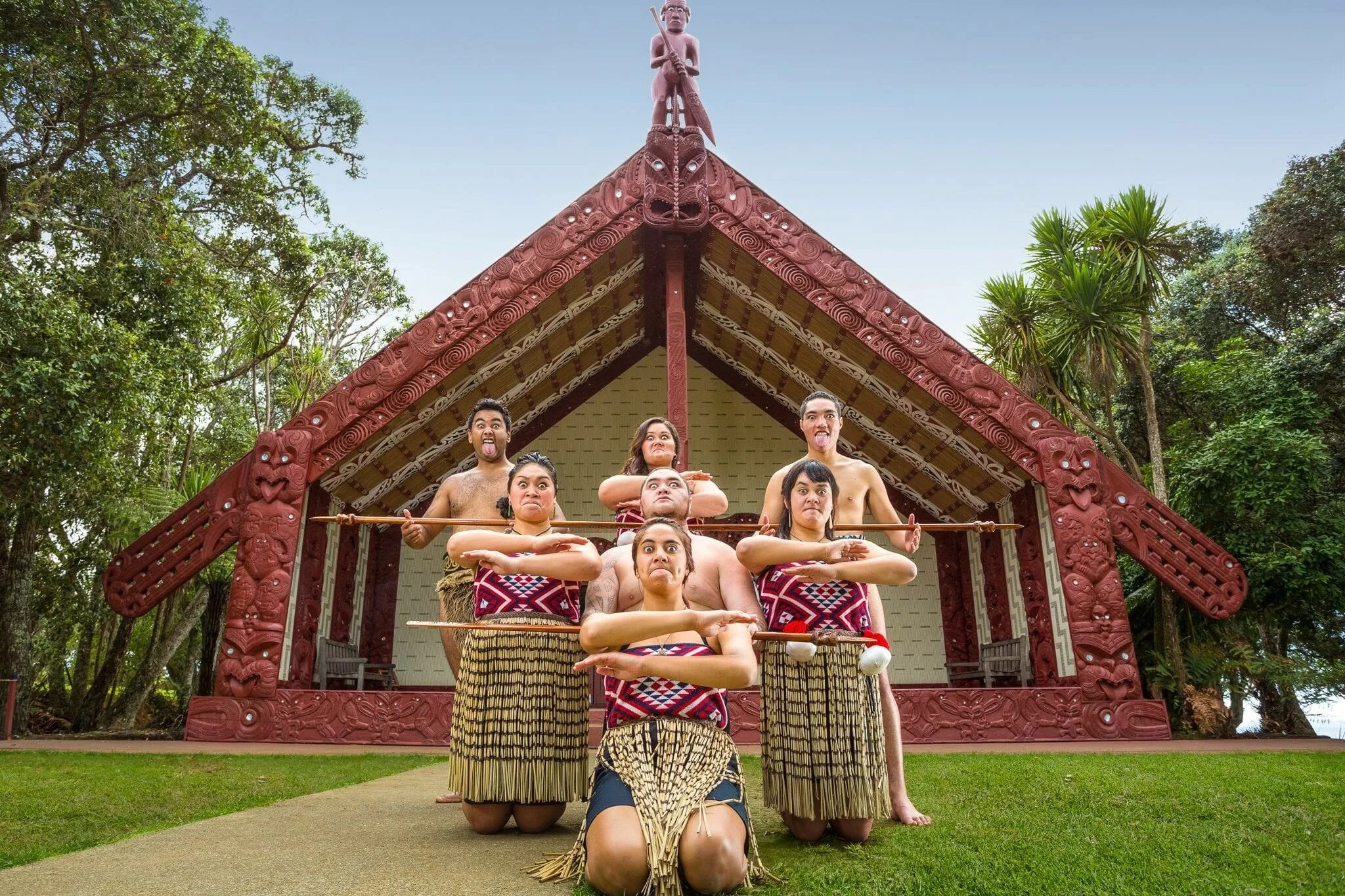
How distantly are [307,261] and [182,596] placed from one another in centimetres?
483

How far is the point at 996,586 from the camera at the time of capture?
29.0ft

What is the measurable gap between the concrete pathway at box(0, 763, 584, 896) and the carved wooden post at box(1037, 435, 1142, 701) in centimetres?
443

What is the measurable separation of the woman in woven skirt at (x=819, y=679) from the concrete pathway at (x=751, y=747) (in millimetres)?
3053

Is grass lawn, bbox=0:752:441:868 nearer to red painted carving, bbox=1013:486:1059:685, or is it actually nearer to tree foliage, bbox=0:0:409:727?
tree foliage, bbox=0:0:409:727

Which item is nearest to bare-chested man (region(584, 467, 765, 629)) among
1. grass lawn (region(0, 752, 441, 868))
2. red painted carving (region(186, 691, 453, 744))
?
grass lawn (region(0, 752, 441, 868))

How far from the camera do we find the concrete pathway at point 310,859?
7.11 feet

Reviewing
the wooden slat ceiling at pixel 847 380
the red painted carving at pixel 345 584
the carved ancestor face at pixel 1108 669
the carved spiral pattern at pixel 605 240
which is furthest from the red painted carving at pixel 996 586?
the red painted carving at pixel 345 584

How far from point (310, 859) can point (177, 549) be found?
15.8 ft

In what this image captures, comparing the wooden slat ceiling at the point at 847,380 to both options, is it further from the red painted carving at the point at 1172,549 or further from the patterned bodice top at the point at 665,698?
the patterned bodice top at the point at 665,698

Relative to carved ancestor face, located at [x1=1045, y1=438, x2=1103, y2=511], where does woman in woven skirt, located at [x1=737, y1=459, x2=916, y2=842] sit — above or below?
below

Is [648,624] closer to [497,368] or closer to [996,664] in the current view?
[497,368]

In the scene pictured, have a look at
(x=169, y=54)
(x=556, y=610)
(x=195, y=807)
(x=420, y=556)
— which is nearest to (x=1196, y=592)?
(x=556, y=610)

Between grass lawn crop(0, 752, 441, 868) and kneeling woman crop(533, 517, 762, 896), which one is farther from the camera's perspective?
grass lawn crop(0, 752, 441, 868)

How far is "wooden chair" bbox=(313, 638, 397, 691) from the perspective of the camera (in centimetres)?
779
